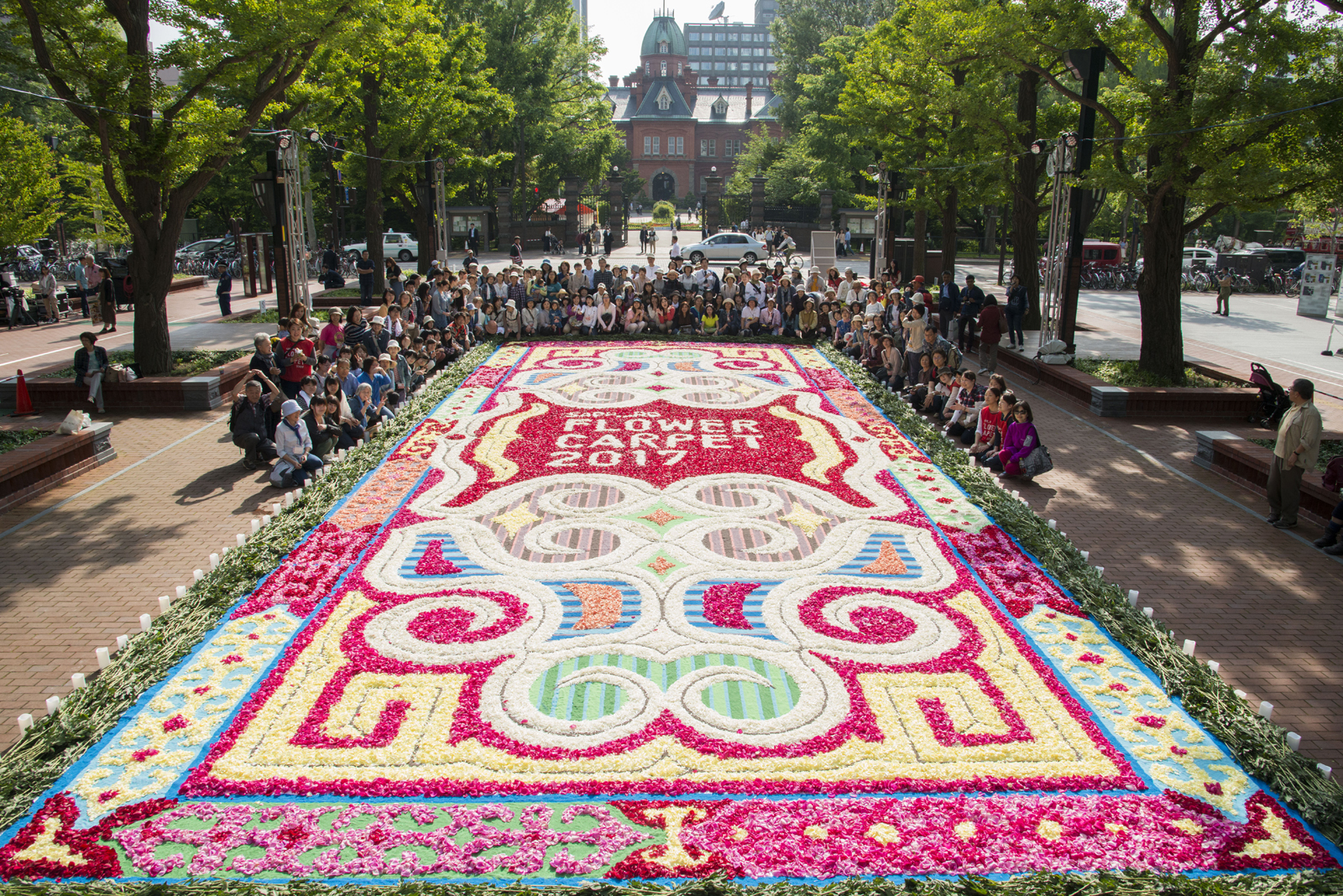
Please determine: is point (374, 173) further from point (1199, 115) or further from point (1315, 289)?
point (1315, 289)

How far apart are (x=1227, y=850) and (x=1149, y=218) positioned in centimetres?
1357

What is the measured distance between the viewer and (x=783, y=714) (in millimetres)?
6531

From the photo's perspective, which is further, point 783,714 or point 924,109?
point 924,109

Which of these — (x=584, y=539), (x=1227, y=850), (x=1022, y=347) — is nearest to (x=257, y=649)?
(x=584, y=539)

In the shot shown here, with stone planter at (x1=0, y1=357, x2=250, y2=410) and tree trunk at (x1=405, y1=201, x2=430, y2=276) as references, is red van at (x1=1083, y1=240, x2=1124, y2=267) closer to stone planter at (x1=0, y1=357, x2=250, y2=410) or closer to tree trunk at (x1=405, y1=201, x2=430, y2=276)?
tree trunk at (x1=405, y1=201, x2=430, y2=276)

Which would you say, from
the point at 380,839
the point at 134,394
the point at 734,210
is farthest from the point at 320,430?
the point at 734,210

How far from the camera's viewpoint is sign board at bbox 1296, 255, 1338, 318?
28595mm

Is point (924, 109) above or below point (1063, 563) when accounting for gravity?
above

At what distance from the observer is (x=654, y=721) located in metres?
6.44

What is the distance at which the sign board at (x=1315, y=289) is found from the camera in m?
28.6

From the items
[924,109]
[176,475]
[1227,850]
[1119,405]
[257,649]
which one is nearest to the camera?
[1227,850]

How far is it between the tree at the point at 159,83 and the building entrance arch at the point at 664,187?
8267 centimetres

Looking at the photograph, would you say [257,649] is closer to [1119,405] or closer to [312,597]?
[312,597]

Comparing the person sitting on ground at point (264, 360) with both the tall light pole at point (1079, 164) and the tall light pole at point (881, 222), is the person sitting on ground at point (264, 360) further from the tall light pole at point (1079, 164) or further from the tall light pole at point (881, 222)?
the tall light pole at point (881, 222)
